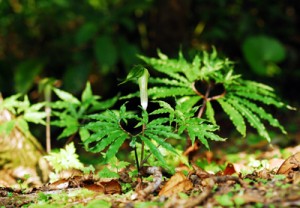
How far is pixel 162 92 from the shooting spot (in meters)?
2.84

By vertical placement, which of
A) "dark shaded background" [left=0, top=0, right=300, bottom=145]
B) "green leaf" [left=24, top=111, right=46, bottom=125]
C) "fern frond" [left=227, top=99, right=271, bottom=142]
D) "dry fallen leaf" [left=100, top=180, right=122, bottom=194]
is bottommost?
"dry fallen leaf" [left=100, top=180, right=122, bottom=194]

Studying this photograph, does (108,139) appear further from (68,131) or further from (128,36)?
(128,36)

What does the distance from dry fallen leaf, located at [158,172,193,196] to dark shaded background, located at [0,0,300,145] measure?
4.18 m

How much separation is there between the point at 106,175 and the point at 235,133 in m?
3.74

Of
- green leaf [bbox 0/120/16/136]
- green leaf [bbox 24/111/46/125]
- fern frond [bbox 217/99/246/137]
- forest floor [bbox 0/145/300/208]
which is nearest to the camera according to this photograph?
forest floor [bbox 0/145/300/208]

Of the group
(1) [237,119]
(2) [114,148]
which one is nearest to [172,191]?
(2) [114,148]

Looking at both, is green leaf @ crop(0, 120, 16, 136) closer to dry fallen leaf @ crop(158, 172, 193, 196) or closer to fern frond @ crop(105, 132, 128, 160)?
fern frond @ crop(105, 132, 128, 160)

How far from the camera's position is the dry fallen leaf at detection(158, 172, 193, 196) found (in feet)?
6.18

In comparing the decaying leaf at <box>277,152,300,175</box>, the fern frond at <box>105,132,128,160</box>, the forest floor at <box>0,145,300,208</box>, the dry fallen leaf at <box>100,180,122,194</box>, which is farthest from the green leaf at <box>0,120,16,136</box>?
the decaying leaf at <box>277,152,300,175</box>

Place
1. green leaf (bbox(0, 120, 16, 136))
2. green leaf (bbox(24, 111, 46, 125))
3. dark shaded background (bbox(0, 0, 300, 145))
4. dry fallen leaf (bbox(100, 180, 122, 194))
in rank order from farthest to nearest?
1. dark shaded background (bbox(0, 0, 300, 145))
2. green leaf (bbox(24, 111, 46, 125))
3. green leaf (bbox(0, 120, 16, 136))
4. dry fallen leaf (bbox(100, 180, 122, 194))

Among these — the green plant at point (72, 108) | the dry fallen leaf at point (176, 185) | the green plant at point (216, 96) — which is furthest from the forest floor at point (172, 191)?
the green plant at point (72, 108)

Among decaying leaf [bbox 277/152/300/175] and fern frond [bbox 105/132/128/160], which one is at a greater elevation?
fern frond [bbox 105/132/128/160]

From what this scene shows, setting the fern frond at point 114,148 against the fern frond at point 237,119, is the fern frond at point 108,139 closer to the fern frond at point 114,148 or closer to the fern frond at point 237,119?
the fern frond at point 114,148

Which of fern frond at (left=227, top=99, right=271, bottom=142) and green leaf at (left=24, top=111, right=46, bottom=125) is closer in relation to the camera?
fern frond at (left=227, top=99, right=271, bottom=142)
